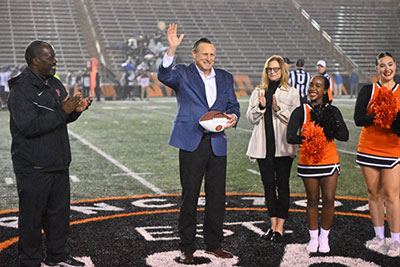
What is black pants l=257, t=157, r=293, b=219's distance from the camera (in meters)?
4.87

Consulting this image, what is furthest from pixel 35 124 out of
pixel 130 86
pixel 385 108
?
pixel 130 86

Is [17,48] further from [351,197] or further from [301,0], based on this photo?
[351,197]

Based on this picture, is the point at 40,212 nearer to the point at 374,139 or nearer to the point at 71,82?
the point at 374,139

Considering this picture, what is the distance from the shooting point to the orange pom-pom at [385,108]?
13.9ft

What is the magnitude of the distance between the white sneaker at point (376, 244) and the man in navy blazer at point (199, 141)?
3.57 ft

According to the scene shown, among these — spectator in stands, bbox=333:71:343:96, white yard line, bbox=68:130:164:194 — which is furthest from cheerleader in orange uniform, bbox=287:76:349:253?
spectator in stands, bbox=333:71:343:96

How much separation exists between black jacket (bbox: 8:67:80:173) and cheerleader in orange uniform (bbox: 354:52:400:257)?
2.20 meters

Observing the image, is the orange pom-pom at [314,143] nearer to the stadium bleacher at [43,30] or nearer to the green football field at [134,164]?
the green football field at [134,164]

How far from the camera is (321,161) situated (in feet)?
14.3

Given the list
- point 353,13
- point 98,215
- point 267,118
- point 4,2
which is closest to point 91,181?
point 98,215

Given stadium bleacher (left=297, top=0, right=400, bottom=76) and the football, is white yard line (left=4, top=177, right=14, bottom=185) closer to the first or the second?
the football

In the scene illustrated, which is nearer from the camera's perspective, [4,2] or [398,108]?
[398,108]

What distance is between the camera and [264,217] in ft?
18.4

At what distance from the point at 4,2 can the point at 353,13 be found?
23.8m
